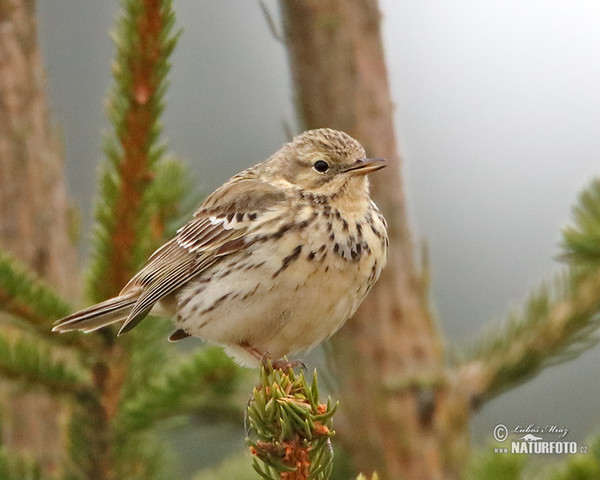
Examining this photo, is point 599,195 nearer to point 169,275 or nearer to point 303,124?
point 303,124

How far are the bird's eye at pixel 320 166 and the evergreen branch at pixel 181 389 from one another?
4.39ft

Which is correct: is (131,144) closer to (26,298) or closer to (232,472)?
(26,298)

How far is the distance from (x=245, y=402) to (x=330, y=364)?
2.48ft

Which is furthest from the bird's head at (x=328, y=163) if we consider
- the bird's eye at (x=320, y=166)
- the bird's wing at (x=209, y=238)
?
the bird's wing at (x=209, y=238)

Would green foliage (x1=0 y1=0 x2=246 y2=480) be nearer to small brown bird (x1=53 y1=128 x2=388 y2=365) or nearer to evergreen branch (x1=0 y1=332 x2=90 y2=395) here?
evergreen branch (x1=0 y1=332 x2=90 y2=395)

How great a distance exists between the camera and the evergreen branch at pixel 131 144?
9.35 ft

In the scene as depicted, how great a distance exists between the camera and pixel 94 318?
3.46m

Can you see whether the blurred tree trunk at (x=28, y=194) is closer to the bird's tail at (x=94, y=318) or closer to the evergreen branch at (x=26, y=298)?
the bird's tail at (x=94, y=318)

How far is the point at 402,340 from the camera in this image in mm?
4316

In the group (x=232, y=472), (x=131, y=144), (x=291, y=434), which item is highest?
(x=131, y=144)

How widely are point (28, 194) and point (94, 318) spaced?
159 centimetres

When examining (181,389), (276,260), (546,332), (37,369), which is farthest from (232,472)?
(546,332)

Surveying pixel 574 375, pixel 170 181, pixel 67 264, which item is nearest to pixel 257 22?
pixel 574 375

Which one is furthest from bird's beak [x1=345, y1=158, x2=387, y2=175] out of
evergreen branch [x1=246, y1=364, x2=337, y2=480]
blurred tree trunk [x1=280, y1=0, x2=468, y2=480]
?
evergreen branch [x1=246, y1=364, x2=337, y2=480]
